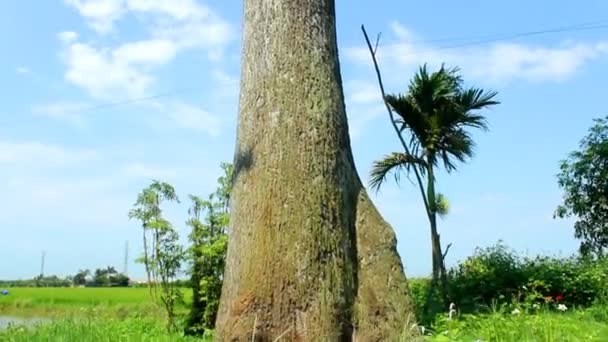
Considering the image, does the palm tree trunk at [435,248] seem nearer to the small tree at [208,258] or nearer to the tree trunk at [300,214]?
the small tree at [208,258]

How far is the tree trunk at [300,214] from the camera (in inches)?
183

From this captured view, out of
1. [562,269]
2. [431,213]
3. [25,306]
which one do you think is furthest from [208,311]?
[25,306]

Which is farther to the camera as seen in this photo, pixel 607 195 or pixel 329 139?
pixel 607 195

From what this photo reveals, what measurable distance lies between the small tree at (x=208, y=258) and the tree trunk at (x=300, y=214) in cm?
421

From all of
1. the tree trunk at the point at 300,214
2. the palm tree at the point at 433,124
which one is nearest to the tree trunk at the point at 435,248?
the palm tree at the point at 433,124

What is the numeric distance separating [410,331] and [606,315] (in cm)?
383

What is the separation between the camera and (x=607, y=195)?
17219mm

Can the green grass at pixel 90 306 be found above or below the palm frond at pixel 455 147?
below

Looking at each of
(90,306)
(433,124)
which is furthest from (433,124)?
(90,306)

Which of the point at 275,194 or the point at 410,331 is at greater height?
the point at 275,194

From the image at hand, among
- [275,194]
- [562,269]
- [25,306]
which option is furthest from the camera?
[25,306]

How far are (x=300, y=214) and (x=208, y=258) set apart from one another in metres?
4.83

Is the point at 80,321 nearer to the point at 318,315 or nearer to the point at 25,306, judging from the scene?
the point at 318,315

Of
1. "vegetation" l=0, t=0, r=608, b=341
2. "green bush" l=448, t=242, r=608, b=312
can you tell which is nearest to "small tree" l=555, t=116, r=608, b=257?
"green bush" l=448, t=242, r=608, b=312
